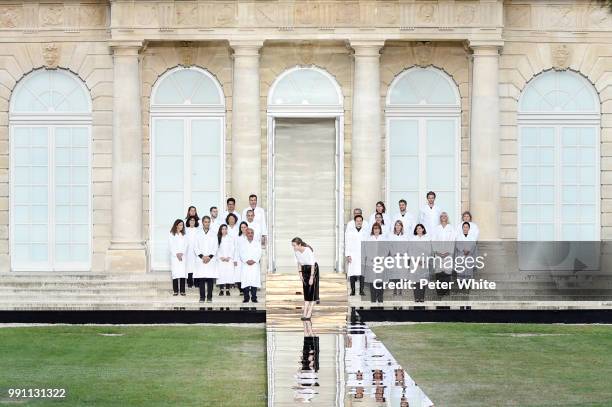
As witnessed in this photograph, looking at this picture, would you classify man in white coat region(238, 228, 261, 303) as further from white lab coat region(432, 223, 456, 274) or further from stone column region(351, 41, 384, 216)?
white lab coat region(432, 223, 456, 274)

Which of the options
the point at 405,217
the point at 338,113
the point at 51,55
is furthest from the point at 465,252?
the point at 51,55

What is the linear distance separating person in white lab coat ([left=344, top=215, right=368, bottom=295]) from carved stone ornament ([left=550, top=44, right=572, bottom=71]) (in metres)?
6.98

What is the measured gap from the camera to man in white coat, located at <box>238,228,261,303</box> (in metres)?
35.8

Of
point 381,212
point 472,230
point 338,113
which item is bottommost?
point 472,230

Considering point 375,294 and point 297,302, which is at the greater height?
point 375,294

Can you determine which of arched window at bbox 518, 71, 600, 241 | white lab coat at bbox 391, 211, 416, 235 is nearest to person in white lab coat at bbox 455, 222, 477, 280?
white lab coat at bbox 391, 211, 416, 235

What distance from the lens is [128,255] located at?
39062 millimetres

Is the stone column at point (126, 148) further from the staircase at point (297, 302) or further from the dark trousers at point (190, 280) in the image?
the staircase at point (297, 302)

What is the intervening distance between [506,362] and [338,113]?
601 inches

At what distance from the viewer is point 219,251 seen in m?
36.6

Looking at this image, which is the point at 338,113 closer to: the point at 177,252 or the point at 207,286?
the point at 177,252

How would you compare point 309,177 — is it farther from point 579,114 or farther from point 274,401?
point 274,401

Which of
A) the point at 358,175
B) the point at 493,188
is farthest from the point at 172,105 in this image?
the point at 493,188

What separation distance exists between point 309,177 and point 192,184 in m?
2.96
